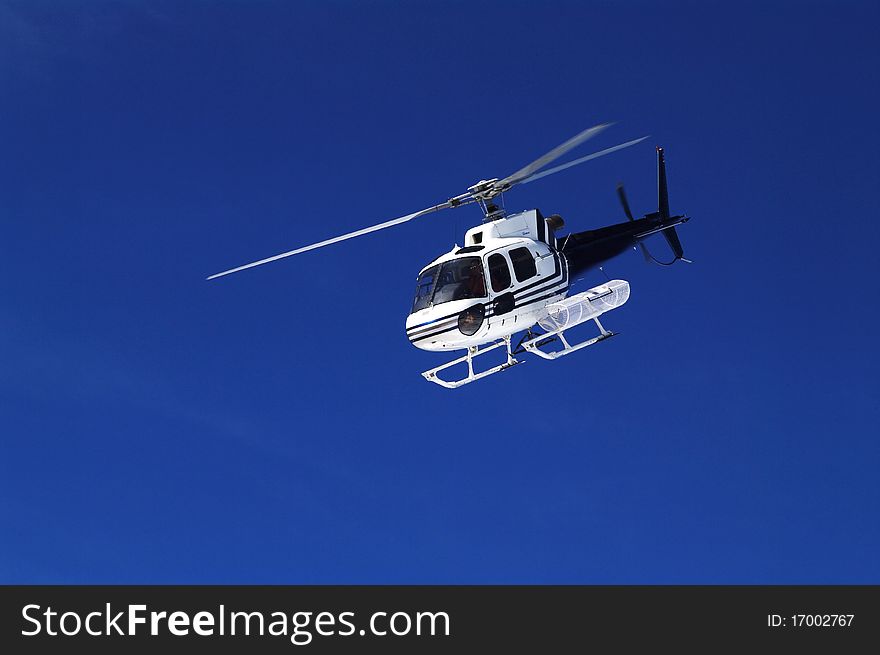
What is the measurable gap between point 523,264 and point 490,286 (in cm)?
201

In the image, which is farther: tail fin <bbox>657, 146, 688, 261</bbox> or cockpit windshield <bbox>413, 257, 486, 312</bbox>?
tail fin <bbox>657, 146, 688, 261</bbox>

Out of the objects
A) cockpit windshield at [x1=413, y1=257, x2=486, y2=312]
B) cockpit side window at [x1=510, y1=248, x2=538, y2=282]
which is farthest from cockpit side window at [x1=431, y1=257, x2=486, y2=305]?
cockpit side window at [x1=510, y1=248, x2=538, y2=282]

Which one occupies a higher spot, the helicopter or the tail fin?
the tail fin

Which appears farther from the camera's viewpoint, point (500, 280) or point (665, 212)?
point (665, 212)

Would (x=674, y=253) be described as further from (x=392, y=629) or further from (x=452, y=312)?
(x=392, y=629)

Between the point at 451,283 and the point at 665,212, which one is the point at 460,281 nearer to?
the point at 451,283

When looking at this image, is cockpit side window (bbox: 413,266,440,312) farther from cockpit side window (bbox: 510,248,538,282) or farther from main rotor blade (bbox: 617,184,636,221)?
main rotor blade (bbox: 617,184,636,221)

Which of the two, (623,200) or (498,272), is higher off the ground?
(623,200)

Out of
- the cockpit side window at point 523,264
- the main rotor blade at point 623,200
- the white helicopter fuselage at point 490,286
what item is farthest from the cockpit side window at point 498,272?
the main rotor blade at point 623,200

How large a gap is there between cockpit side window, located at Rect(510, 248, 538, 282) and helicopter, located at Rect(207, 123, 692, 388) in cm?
3

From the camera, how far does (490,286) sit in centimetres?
3553

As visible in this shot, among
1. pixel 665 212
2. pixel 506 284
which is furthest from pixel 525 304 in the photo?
→ pixel 665 212

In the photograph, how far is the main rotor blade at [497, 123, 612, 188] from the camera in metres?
32.0

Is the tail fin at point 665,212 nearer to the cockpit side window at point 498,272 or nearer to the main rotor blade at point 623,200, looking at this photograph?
the main rotor blade at point 623,200
